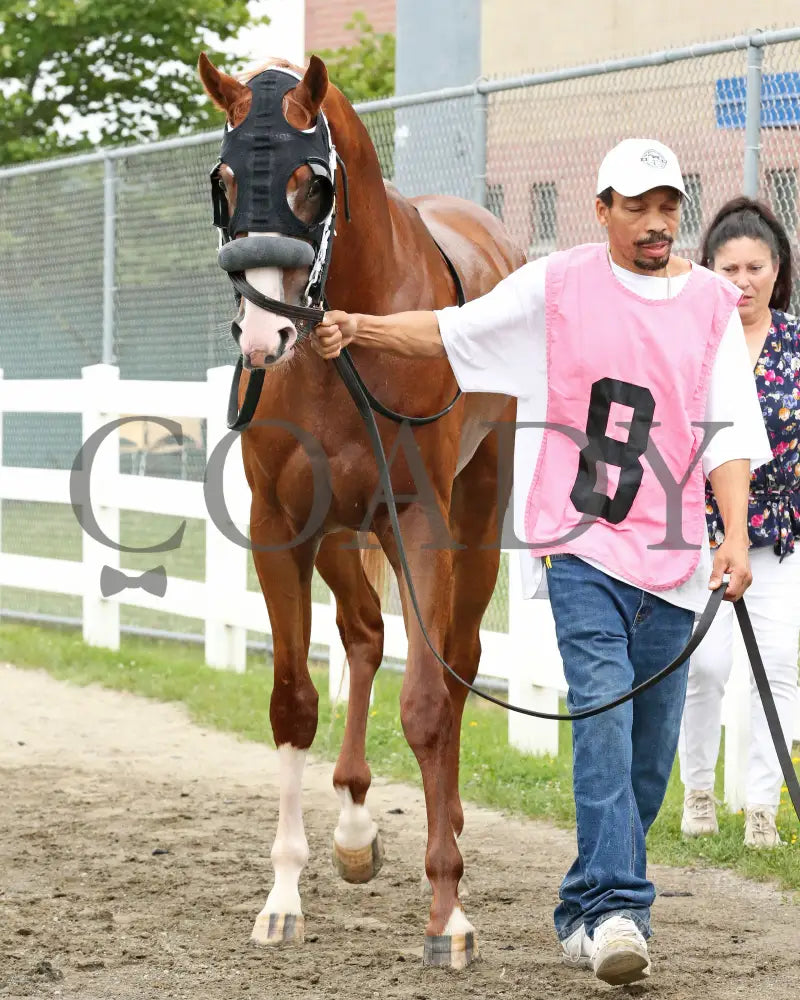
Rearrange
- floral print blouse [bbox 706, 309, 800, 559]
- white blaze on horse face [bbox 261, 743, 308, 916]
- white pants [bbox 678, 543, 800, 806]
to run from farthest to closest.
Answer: white pants [bbox 678, 543, 800, 806] → floral print blouse [bbox 706, 309, 800, 559] → white blaze on horse face [bbox 261, 743, 308, 916]

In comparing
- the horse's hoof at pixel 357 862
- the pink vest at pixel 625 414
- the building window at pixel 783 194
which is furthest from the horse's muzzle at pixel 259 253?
the building window at pixel 783 194

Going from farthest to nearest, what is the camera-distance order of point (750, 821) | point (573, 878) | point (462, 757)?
point (462, 757) → point (750, 821) → point (573, 878)

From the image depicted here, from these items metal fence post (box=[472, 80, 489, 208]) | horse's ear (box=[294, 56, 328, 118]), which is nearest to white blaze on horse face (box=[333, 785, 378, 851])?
horse's ear (box=[294, 56, 328, 118])

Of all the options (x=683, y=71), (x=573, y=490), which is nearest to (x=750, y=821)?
(x=573, y=490)

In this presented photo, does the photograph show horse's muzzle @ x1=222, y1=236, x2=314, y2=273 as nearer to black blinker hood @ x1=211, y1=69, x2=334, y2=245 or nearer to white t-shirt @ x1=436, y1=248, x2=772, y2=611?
black blinker hood @ x1=211, y1=69, x2=334, y2=245

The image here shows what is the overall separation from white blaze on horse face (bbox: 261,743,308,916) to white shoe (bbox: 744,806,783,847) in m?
1.57

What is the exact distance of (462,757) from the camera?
6.23m

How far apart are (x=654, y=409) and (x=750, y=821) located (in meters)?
2.01

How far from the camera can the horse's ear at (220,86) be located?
367 cm

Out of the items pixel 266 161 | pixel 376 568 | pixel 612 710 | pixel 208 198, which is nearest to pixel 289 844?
pixel 612 710

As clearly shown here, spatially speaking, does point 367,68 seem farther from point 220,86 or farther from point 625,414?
point 625,414

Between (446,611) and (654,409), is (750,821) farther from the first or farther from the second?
(654,409)

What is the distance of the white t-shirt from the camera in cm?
361

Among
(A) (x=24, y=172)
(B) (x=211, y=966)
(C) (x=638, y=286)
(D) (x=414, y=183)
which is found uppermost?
(A) (x=24, y=172)
